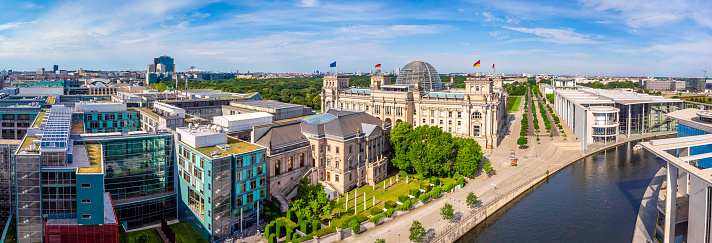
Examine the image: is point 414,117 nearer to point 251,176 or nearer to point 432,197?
point 432,197

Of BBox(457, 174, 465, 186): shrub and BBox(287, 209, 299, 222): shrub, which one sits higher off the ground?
BBox(457, 174, 465, 186): shrub

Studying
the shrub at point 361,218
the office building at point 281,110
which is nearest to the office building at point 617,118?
the office building at point 281,110

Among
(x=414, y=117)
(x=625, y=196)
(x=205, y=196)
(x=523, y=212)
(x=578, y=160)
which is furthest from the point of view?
(x=414, y=117)

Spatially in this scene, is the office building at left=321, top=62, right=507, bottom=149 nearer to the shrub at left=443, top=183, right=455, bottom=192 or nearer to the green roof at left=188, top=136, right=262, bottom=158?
the shrub at left=443, top=183, right=455, bottom=192

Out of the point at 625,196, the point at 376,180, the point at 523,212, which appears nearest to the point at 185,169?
the point at 376,180

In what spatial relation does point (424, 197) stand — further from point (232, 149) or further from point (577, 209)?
point (232, 149)

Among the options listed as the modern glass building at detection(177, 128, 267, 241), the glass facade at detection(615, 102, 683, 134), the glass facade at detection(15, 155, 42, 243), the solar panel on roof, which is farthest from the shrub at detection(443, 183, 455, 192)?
the glass facade at detection(615, 102, 683, 134)
